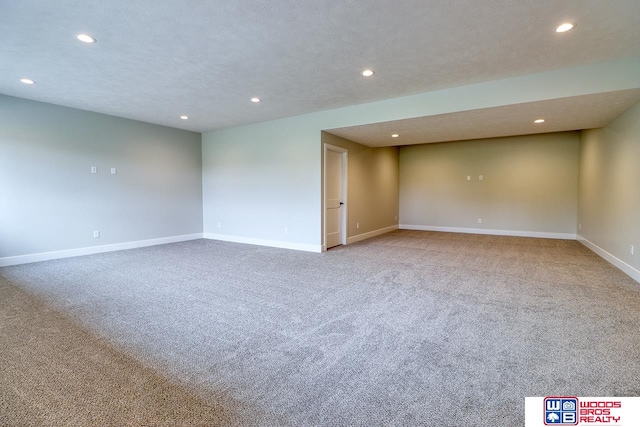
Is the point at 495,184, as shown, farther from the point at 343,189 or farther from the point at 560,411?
the point at 560,411

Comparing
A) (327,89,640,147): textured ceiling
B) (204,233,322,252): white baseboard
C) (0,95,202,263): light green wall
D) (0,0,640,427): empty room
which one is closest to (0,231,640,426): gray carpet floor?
(0,0,640,427): empty room

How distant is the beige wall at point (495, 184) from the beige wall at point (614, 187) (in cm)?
83

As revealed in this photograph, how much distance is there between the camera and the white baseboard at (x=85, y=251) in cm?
473

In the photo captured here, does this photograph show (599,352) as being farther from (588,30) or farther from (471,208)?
(471,208)

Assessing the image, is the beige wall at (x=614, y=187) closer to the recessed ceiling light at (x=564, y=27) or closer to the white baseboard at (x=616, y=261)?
the white baseboard at (x=616, y=261)

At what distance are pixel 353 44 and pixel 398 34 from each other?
1.47 ft

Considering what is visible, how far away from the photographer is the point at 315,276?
4098mm

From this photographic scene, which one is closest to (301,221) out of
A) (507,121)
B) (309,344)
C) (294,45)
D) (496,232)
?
(294,45)

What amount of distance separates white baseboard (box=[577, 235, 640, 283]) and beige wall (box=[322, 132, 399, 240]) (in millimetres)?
4387

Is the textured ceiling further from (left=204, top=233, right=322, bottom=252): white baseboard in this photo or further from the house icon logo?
the house icon logo

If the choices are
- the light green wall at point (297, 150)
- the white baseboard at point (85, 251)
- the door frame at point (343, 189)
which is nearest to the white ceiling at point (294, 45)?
the light green wall at point (297, 150)

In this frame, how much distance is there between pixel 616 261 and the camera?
4477 millimetres

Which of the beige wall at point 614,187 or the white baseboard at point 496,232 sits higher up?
the beige wall at point 614,187

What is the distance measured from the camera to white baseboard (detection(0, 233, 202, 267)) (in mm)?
4730
